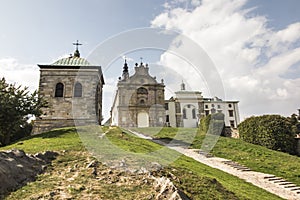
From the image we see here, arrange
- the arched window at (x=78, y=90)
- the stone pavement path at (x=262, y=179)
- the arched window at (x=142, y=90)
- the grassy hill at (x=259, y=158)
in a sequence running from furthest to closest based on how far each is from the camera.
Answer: the arched window at (x=142, y=90)
the arched window at (x=78, y=90)
the grassy hill at (x=259, y=158)
the stone pavement path at (x=262, y=179)

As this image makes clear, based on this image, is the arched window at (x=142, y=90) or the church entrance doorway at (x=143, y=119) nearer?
the church entrance doorway at (x=143, y=119)

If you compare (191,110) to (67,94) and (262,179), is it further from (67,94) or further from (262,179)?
(262,179)

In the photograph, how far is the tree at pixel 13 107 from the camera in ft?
56.1

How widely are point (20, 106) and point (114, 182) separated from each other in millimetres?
15256

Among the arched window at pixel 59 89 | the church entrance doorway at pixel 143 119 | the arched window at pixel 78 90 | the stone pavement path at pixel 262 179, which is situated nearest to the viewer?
the stone pavement path at pixel 262 179

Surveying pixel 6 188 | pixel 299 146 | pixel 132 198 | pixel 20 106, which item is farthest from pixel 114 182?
pixel 299 146

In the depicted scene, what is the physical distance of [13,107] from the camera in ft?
57.2

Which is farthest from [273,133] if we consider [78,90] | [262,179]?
[78,90]

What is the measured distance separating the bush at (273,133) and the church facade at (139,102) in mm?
17906

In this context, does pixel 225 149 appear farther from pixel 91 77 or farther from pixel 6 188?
pixel 6 188

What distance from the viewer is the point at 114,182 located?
6312 millimetres

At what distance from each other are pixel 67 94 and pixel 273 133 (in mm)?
19655

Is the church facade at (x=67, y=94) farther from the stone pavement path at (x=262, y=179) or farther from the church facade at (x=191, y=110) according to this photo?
the church facade at (x=191, y=110)

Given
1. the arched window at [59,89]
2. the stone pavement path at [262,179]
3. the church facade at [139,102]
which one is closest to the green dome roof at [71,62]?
the arched window at [59,89]
